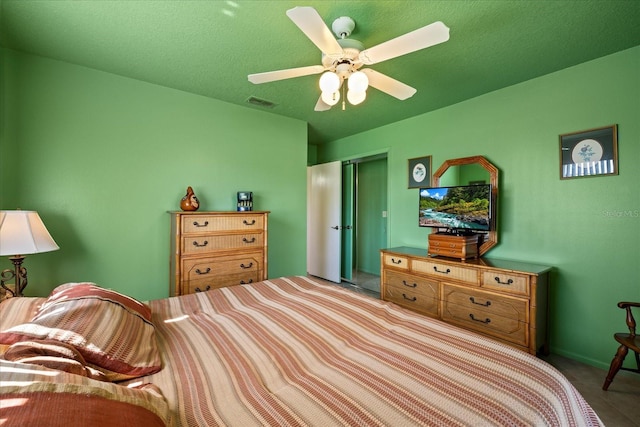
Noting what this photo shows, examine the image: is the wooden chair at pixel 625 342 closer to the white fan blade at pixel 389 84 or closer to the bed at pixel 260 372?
the bed at pixel 260 372

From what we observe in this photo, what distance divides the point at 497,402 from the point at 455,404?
13 centimetres

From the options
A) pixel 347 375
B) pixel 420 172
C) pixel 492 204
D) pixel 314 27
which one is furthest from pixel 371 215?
pixel 347 375

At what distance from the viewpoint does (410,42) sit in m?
1.35

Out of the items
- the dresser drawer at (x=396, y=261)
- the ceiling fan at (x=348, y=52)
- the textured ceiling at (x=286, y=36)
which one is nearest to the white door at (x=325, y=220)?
the dresser drawer at (x=396, y=261)

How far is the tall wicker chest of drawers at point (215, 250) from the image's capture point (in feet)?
7.76

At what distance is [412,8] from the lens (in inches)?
62.1

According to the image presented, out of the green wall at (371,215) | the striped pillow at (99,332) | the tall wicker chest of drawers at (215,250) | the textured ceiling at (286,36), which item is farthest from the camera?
the green wall at (371,215)

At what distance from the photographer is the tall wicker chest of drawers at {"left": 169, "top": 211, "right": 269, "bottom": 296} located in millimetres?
2365

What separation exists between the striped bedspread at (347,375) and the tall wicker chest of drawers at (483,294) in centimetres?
125

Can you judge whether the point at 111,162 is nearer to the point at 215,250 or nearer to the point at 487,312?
the point at 215,250

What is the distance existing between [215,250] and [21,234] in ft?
4.07

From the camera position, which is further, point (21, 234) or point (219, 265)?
point (219, 265)

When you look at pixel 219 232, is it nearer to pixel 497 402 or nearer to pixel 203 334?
pixel 203 334

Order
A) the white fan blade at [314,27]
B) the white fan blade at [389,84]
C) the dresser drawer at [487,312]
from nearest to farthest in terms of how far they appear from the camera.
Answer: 1. the white fan blade at [314,27]
2. the white fan blade at [389,84]
3. the dresser drawer at [487,312]
